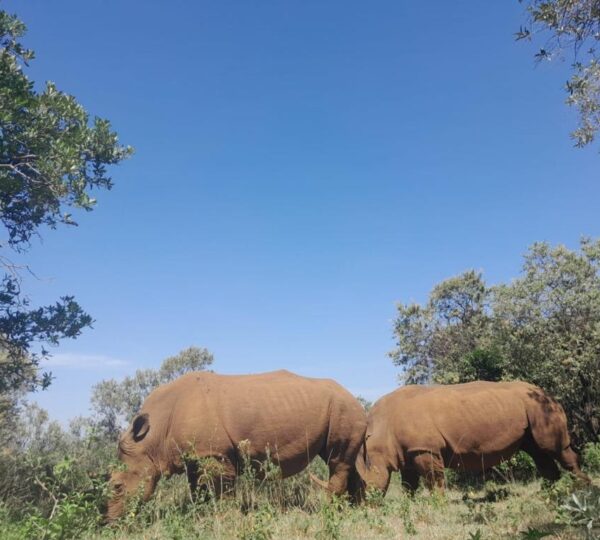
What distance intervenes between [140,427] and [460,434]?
5.85 m

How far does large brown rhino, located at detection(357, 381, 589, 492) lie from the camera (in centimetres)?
915

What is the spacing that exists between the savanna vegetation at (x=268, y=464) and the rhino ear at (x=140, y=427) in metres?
0.75

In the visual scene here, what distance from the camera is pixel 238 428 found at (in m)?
7.71

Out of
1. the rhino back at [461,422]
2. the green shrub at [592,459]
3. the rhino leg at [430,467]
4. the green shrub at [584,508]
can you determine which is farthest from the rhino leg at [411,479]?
the green shrub at [584,508]

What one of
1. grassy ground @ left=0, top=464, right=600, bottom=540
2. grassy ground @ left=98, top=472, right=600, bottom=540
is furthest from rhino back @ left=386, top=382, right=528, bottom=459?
grassy ground @ left=98, top=472, right=600, bottom=540

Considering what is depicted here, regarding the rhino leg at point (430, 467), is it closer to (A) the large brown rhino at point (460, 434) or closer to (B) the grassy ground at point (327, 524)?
(A) the large brown rhino at point (460, 434)

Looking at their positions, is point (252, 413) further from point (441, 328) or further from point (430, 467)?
point (441, 328)

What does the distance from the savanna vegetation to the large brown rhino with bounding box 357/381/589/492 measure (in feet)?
1.98

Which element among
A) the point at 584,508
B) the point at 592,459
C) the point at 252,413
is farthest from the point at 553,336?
the point at 584,508

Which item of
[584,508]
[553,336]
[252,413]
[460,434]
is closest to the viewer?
[584,508]

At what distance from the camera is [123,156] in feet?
29.9

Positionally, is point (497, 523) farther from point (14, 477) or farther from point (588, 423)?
point (588, 423)

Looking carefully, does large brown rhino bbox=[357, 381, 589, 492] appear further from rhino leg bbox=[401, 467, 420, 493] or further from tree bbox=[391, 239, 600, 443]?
tree bbox=[391, 239, 600, 443]

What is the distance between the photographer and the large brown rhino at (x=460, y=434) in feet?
30.0
